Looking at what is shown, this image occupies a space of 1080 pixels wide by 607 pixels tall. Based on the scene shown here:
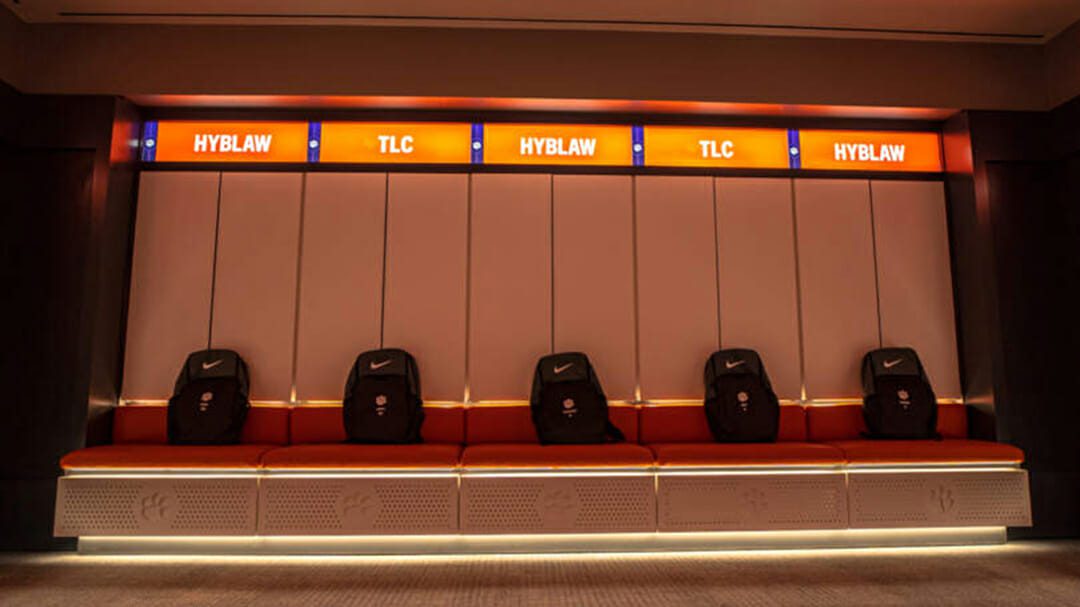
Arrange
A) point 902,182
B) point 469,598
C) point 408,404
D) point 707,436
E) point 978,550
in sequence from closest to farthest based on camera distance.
Answer: point 469,598
point 978,550
point 408,404
point 707,436
point 902,182

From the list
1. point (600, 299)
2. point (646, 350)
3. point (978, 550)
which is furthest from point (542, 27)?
point (978, 550)

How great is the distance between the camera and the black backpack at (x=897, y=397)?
12.7 ft

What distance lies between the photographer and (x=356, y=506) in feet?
10.9

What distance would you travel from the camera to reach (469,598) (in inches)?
105

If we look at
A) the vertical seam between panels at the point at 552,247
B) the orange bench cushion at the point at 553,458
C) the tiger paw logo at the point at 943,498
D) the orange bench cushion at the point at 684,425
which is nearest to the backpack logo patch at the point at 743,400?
the orange bench cushion at the point at 684,425

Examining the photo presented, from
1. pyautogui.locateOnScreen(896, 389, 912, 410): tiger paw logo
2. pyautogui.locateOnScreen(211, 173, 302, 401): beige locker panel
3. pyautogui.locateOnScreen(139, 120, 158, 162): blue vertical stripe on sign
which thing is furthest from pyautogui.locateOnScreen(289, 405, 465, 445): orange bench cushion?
pyautogui.locateOnScreen(896, 389, 912, 410): tiger paw logo

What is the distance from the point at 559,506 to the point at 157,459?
218cm

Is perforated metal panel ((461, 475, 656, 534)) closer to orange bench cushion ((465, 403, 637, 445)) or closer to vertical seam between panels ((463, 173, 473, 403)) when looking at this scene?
orange bench cushion ((465, 403, 637, 445))

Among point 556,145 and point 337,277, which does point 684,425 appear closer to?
point 556,145

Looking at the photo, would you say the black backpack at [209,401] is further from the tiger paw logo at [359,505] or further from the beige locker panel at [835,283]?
the beige locker panel at [835,283]

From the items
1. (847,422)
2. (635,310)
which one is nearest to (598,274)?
(635,310)

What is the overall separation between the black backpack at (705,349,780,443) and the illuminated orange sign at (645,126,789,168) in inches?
54.3

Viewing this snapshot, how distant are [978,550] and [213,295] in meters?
4.89

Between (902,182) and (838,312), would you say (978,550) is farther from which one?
(902,182)
